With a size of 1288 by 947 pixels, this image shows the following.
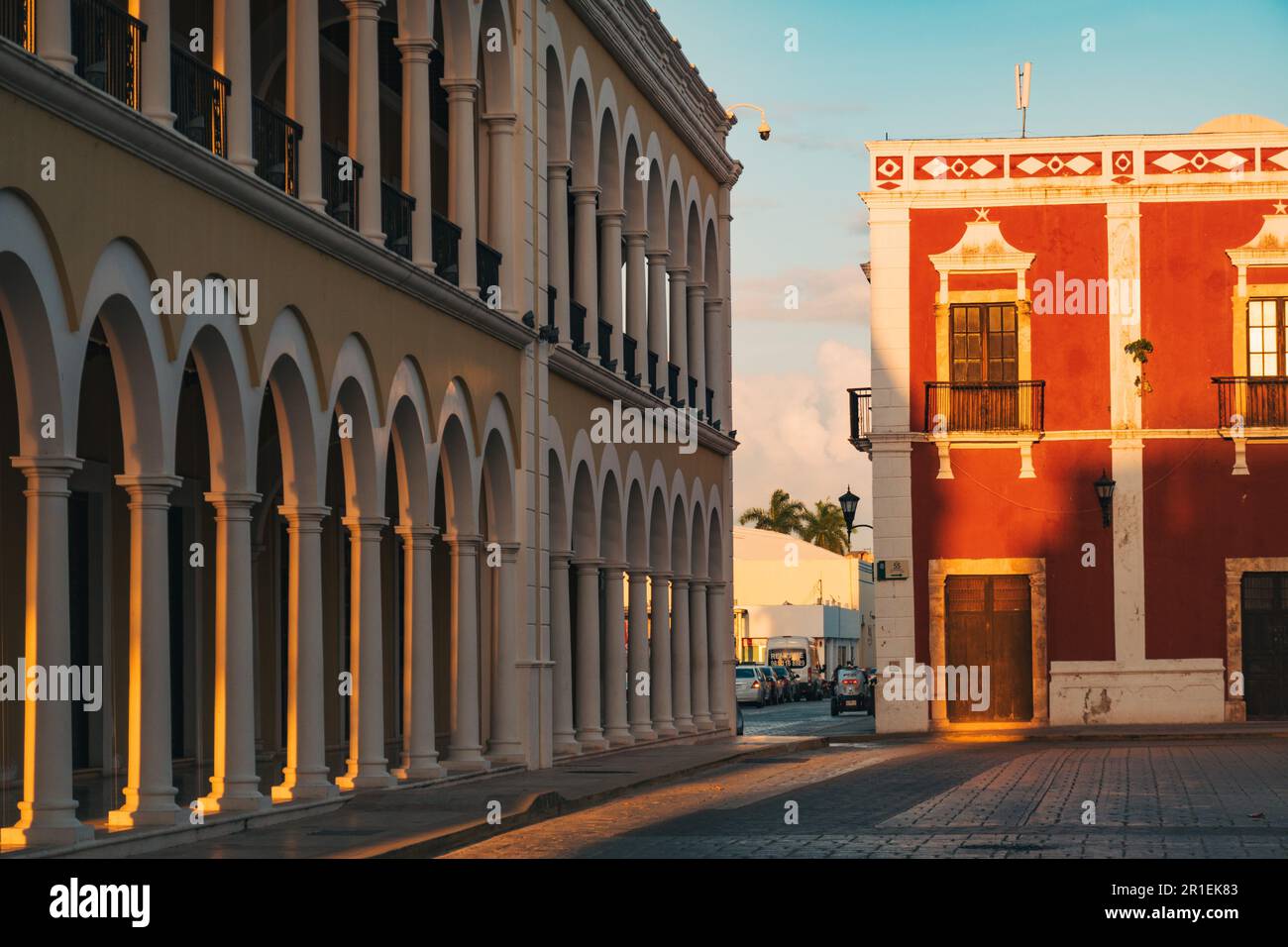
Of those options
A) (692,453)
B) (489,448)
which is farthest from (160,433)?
(692,453)

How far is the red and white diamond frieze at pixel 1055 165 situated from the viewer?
37188 mm

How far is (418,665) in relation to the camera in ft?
68.1

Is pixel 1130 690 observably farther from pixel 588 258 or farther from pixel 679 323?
pixel 588 258

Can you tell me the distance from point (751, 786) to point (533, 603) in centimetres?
383

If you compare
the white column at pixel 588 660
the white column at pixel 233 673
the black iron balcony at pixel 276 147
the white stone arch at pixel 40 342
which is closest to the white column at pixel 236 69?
the black iron balcony at pixel 276 147

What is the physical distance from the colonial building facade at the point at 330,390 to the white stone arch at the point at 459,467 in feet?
0.12

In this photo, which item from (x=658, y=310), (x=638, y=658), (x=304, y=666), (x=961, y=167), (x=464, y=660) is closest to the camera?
(x=304, y=666)

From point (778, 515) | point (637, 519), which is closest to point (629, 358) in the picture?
point (637, 519)

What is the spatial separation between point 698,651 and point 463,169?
47.2 ft

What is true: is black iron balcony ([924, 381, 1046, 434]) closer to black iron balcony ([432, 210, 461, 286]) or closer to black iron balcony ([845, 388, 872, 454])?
black iron balcony ([845, 388, 872, 454])

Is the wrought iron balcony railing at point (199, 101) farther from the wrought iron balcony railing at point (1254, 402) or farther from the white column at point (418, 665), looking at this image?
the wrought iron balcony railing at point (1254, 402)
